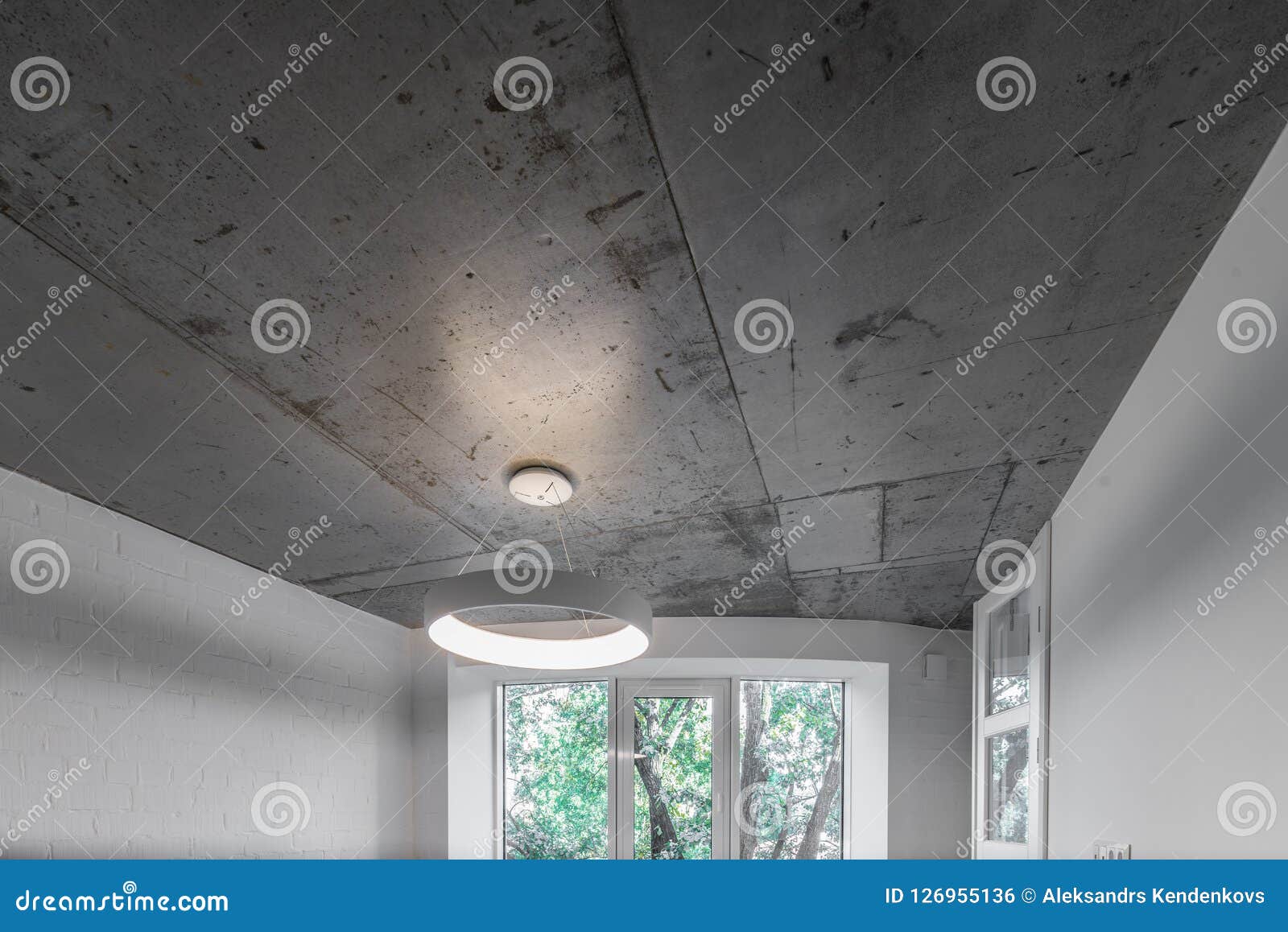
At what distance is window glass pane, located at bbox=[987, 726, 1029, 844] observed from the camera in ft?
13.9

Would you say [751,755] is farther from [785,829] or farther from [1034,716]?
[1034,716]

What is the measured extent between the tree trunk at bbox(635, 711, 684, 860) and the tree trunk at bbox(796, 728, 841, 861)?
710mm

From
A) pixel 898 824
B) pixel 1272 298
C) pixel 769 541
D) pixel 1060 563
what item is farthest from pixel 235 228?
pixel 898 824

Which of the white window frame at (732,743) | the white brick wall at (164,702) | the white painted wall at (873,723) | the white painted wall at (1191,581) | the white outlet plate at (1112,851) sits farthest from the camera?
the white window frame at (732,743)

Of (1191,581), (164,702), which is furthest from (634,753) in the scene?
(1191,581)

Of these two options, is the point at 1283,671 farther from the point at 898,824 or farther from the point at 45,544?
the point at 898,824

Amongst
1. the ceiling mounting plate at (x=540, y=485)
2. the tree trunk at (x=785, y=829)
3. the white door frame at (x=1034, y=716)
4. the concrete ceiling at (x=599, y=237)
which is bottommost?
the tree trunk at (x=785, y=829)

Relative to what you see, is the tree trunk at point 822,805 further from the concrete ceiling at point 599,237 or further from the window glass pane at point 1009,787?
the concrete ceiling at point 599,237

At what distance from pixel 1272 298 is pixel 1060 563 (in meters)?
1.90

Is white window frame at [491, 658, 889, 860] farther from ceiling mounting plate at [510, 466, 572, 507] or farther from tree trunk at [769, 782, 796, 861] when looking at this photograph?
ceiling mounting plate at [510, 466, 572, 507]

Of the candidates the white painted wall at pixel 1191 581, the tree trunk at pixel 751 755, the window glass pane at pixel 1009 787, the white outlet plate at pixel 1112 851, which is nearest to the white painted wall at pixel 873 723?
the tree trunk at pixel 751 755

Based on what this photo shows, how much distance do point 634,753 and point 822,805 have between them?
1124 mm

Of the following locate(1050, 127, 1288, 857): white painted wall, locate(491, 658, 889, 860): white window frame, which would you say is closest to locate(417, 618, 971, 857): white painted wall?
locate(491, 658, 889, 860): white window frame

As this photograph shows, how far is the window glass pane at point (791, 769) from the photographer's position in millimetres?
5508
